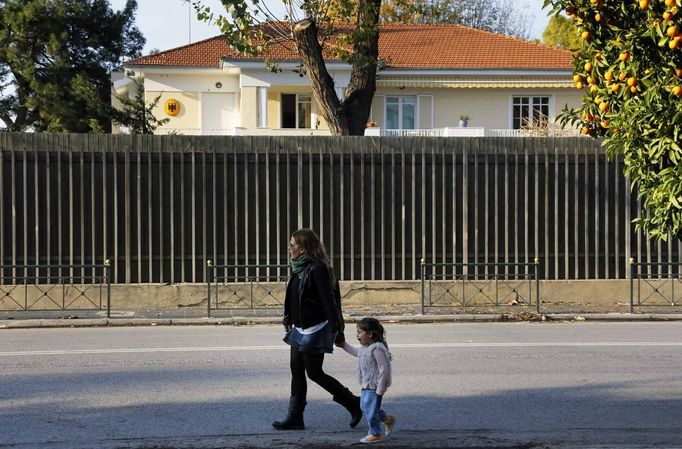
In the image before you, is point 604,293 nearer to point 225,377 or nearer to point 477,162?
point 477,162

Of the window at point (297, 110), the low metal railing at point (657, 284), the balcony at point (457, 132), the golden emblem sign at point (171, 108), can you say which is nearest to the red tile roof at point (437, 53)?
the golden emblem sign at point (171, 108)

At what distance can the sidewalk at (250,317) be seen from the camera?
1586cm

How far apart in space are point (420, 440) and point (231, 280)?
Answer: 10212mm

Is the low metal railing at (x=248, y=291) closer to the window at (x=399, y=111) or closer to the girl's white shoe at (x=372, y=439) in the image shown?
the girl's white shoe at (x=372, y=439)

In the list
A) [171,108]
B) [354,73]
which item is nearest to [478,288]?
[354,73]

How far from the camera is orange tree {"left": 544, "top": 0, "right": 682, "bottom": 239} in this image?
21.7 ft

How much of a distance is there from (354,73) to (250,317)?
706 centimetres

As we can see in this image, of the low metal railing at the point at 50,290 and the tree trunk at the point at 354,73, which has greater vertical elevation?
the tree trunk at the point at 354,73

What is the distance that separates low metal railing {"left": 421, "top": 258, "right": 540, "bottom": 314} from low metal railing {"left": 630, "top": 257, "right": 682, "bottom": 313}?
6.13ft

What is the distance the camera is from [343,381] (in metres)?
10.5

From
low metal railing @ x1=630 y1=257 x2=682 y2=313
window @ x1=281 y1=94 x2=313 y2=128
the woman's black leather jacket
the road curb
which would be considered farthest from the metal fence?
window @ x1=281 y1=94 x2=313 y2=128

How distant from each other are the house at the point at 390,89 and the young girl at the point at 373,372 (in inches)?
1111

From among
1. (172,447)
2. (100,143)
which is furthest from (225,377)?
(100,143)

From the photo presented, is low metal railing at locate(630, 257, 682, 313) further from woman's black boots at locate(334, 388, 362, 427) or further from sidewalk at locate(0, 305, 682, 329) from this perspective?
woman's black boots at locate(334, 388, 362, 427)
